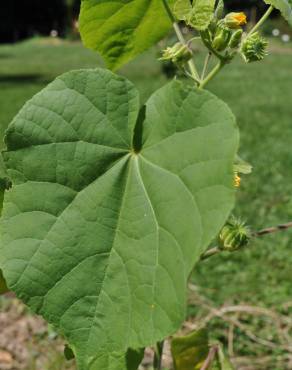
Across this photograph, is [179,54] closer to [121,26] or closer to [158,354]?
[121,26]

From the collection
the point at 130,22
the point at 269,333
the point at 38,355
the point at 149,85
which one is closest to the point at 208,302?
the point at 269,333

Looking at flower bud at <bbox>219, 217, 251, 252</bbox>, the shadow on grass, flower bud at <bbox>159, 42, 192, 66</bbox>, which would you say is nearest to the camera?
flower bud at <bbox>159, 42, 192, 66</bbox>

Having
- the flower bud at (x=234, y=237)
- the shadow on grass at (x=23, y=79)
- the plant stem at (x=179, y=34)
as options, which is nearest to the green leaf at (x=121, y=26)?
the plant stem at (x=179, y=34)

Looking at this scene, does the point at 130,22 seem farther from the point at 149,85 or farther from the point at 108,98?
the point at 149,85

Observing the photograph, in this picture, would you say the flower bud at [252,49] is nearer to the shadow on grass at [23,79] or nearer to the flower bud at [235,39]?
the flower bud at [235,39]

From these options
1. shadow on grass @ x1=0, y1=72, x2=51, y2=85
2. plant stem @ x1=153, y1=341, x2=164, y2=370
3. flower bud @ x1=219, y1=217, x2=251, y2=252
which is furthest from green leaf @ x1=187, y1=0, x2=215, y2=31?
shadow on grass @ x1=0, y1=72, x2=51, y2=85

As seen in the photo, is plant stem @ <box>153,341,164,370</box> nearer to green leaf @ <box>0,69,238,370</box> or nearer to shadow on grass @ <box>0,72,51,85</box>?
green leaf @ <box>0,69,238,370</box>

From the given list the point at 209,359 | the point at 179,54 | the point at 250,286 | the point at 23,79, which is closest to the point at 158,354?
the point at 209,359
